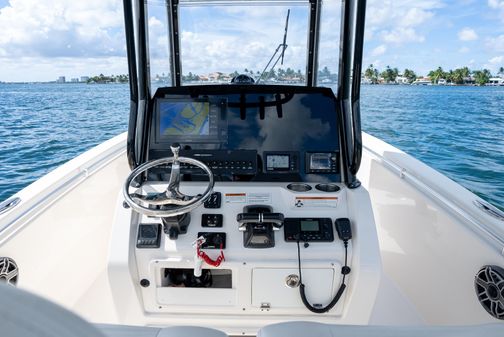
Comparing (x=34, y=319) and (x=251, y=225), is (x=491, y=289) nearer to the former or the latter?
(x=251, y=225)

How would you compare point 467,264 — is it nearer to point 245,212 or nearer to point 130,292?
point 245,212

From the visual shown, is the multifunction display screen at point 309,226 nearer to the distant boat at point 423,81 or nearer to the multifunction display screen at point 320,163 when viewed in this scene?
the multifunction display screen at point 320,163

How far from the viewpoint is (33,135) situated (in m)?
7.84

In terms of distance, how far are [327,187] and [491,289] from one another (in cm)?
77

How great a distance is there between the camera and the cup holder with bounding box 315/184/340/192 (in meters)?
1.79

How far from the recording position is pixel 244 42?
253cm

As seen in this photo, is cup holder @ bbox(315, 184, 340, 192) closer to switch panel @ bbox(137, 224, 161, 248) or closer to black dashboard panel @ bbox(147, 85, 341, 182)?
black dashboard panel @ bbox(147, 85, 341, 182)

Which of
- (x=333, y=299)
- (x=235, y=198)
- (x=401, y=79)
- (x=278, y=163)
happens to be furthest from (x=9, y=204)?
(x=401, y=79)

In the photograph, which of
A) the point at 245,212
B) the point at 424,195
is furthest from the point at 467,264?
the point at 245,212

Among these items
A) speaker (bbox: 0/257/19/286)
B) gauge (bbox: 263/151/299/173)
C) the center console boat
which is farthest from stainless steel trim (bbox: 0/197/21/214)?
gauge (bbox: 263/151/299/173)

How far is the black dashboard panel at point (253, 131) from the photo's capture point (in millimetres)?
1903

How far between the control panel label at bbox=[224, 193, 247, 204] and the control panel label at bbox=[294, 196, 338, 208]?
0.25 metres

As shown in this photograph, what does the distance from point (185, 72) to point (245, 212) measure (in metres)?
1.44

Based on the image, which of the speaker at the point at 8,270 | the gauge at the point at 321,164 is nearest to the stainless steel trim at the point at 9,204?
the speaker at the point at 8,270
